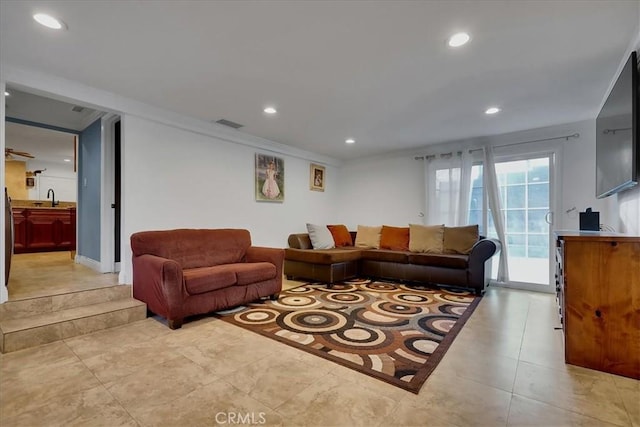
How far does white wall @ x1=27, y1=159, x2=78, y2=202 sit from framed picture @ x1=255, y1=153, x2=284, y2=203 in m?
5.56

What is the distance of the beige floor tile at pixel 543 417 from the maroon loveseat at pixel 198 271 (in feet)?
8.15

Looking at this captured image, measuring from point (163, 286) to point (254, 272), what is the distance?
0.93 metres

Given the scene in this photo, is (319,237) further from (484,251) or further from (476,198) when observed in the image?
(476,198)

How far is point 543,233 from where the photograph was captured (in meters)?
4.03

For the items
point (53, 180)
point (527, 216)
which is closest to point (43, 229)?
point (53, 180)

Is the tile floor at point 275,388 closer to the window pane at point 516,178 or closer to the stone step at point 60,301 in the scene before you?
the stone step at point 60,301

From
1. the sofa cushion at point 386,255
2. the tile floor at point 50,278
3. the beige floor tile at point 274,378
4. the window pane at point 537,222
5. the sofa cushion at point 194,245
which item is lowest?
the beige floor tile at point 274,378

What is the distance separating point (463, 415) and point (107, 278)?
3.74 m

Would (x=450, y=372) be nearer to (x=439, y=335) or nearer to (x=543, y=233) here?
(x=439, y=335)

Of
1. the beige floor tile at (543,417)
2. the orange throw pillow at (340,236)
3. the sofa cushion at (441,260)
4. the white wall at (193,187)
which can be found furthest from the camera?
the orange throw pillow at (340,236)

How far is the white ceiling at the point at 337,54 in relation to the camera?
1771 mm

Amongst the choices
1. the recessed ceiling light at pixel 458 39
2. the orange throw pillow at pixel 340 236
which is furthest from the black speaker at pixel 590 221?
the orange throw pillow at pixel 340 236

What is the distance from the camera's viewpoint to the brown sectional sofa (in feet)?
12.4

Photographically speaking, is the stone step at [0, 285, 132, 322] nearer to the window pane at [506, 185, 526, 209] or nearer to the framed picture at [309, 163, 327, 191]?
the framed picture at [309, 163, 327, 191]
